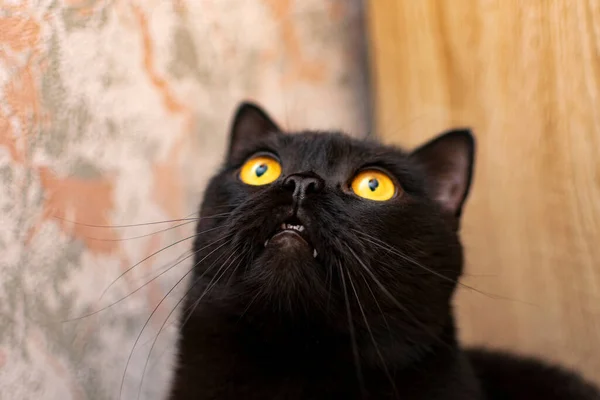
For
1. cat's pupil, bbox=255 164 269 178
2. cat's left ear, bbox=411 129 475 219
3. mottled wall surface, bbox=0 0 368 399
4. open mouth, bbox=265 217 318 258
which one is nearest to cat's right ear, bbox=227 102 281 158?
mottled wall surface, bbox=0 0 368 399

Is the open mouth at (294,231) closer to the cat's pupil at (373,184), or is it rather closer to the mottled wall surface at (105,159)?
the cat's pupil at (373,184)

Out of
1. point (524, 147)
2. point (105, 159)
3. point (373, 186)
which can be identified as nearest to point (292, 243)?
point (373, 186)

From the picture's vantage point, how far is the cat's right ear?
133cm

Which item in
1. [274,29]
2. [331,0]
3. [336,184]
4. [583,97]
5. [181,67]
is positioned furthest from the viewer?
[331,0]

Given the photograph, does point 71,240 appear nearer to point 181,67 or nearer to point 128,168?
point 128,168

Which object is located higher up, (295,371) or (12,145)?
(12,145)

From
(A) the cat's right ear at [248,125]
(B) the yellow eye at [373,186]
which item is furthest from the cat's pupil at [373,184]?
(A) the cat's right ear at [248,125]

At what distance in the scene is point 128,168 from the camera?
119cm

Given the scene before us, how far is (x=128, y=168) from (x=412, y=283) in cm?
69

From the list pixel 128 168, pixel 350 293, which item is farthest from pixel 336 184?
pixel 128 168

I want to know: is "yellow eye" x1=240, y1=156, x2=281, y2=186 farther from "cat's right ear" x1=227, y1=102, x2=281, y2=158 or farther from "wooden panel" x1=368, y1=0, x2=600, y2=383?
"wooden panel" x1=368, y1=0, x2=600, y2=383

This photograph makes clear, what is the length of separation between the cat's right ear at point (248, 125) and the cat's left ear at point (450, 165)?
1.25ft

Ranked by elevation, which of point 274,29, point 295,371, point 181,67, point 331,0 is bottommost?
point 295,371

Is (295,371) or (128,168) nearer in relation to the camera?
(295,371)
